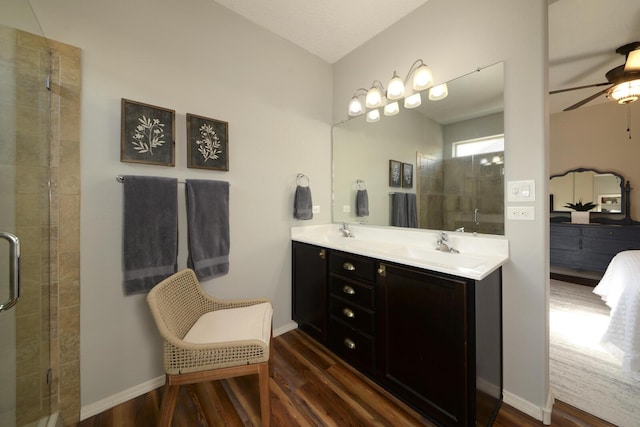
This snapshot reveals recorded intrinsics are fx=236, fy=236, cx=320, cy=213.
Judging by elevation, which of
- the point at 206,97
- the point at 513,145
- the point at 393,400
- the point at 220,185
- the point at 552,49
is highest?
the point at 552,49

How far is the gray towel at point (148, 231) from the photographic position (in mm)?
1374

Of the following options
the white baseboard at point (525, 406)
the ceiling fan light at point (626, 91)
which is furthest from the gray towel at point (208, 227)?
the ceiling fan light at point (626, 91)

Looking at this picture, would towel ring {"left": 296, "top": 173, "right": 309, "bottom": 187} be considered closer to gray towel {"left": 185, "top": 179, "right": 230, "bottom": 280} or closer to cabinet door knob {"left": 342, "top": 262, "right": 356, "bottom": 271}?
gray towel {"left": 185, "top": 179, "right": 230, "bottom": 280}

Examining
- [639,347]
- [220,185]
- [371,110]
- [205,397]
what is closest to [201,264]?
[220,185]

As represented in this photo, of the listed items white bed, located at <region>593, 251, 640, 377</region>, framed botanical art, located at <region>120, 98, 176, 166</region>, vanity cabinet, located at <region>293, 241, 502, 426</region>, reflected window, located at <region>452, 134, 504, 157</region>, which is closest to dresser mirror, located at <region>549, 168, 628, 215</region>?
white bed, located at <region>593, 251, 640, 377</region>

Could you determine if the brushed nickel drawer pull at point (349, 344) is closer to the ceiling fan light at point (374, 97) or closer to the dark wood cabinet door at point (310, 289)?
the dark wood cabinet door at point (310, 289)

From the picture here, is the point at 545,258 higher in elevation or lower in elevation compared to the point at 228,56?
lower

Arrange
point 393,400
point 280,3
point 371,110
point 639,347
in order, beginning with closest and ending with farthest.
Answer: point 393,400, point 639,347, point 280,3, point 371,110

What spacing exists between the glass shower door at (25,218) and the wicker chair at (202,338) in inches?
20.6

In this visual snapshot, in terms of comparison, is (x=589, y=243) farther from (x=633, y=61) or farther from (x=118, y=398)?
(x=118, y=398)

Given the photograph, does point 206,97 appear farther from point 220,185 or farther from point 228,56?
point 220,185

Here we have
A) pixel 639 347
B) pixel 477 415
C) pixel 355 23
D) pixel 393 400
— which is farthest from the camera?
pixel 355 23

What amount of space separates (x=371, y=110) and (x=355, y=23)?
0.68 metres

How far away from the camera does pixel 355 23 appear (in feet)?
6.40
